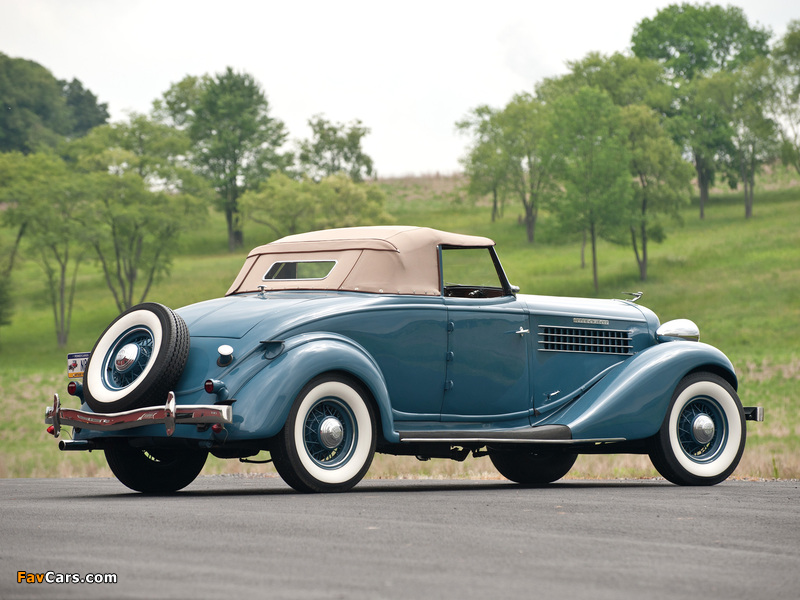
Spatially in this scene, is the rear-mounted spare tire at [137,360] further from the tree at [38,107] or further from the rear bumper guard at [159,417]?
the tree at [38,107]

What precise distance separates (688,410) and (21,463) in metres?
10.8

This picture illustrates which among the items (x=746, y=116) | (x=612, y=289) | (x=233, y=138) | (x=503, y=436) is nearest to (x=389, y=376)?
(x=503, y=436)

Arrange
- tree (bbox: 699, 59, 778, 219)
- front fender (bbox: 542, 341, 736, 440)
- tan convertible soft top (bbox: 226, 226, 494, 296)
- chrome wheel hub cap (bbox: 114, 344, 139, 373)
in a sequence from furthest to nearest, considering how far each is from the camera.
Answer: tree (bbox: 699, 59, 778, 219), front fender (bbox: 542, 341, 736, 440), tan convertible soft top (bbox: 226, 226, 494, 296), chrome wheel hub cap (bbox: 114, 344, 139, 373)

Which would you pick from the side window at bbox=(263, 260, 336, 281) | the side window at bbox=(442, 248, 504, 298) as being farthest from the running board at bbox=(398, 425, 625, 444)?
the side window at bbox=(263, 260, 336, 281)

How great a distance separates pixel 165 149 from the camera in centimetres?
6762

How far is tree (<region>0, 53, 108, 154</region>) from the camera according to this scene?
3898 inches

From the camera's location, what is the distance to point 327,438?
7.95m

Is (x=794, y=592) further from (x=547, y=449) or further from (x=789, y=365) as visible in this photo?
(x=789, y=365)

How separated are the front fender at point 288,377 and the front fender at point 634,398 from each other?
8.15 feet

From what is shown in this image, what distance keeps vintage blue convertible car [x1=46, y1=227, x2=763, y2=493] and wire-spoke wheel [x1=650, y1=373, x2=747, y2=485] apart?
0.02 metres

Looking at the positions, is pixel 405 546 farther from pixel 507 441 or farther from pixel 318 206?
pixel 318 206

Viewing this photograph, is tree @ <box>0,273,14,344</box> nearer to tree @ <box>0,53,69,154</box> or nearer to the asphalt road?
tree @ <box>0,53,69,154</box>

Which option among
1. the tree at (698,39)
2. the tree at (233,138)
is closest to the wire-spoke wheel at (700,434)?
the tree at (233,138)

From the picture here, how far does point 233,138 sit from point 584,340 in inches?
2946
